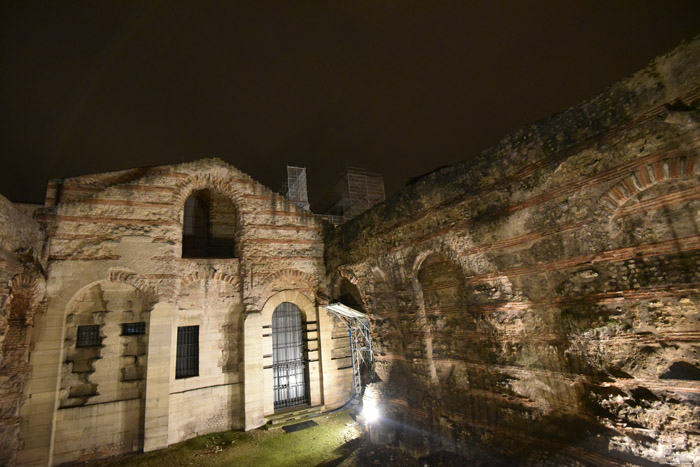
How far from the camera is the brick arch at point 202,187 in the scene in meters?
9.15

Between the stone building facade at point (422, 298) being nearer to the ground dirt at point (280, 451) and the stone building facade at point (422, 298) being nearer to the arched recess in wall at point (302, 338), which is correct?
the arched recess in wall at point (302, 338)

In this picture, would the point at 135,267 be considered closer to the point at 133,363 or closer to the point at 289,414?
the point at 133,363

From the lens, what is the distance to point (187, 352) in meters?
8.59

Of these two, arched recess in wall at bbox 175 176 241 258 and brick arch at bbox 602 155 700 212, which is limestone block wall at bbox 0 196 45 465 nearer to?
arched recess in wall at bbox 175 176 241 258

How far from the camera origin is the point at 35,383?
272 inches

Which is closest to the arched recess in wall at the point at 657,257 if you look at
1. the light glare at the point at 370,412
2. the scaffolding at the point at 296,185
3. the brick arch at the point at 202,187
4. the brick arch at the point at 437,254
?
the brick arch at the point at 437,254

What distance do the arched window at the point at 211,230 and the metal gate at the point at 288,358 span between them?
2.94 metres

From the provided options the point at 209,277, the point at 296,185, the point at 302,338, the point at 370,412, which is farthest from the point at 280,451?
the point at 296,185

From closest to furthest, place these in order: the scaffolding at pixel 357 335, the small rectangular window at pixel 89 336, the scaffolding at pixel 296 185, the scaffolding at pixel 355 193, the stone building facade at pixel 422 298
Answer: the stone building facade at pixel 422 298 < the small rectangular window at pixel 89 336 < the scaffolding at pixel 357 335 < the scaffolding at pixel 355 193 < the scaffolding at pixel 296 185

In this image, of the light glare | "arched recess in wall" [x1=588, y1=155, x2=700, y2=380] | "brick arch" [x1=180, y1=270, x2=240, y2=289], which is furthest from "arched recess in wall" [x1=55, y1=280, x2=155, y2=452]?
"arched recess in wall" [x1=588, y1=155, x2=700, y2=380]

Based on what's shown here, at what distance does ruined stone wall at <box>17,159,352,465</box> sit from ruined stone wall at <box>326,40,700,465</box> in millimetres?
4187

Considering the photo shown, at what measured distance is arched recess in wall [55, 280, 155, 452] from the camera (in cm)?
723

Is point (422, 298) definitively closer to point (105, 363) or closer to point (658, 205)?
point (658, 205)

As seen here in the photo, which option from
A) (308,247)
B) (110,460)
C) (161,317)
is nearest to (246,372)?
(161,317)
